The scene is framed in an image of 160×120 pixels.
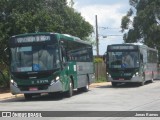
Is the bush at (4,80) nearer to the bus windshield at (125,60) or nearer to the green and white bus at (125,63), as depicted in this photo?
the green and white bus at (125,63)

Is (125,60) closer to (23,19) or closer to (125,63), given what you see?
(125,63)

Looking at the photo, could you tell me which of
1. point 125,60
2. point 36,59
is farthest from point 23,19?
point 36,59

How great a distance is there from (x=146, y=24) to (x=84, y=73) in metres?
31.9

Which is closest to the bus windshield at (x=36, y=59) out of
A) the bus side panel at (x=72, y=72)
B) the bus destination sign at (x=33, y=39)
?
the bus destination sign at (x=33, y=39)

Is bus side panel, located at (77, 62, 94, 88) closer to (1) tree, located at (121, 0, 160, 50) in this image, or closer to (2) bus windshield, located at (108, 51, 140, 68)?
(2) bus windshield, located at (108, 51, 140, 68)

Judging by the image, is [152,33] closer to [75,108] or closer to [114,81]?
[114,81]

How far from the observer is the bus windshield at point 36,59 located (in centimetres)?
2262

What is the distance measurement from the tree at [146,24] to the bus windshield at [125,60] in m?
24.2

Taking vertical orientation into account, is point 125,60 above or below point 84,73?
above

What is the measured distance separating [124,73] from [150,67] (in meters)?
6.82

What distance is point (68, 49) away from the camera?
2431 centimetres

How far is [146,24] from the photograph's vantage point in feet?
192

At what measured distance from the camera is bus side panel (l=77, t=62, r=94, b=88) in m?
26.6

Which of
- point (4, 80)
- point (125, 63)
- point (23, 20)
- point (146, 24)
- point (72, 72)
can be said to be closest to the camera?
point (72, 72)
